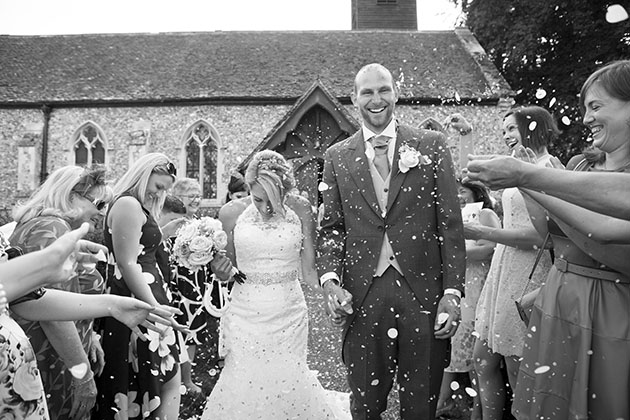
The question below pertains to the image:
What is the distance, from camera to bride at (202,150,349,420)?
403 centimetres

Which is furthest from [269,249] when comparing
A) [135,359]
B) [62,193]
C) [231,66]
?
[231,66]

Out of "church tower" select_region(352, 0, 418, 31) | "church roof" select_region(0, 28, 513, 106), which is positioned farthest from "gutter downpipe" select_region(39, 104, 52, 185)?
"church tower" select_region(352, 0, 418, 31)

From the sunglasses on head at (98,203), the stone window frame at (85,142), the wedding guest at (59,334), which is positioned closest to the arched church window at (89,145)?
the stone window frame at (85,142)

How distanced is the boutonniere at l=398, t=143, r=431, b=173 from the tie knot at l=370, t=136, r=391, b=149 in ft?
0.52

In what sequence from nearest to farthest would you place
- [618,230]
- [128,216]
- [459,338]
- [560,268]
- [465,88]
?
1. [618,230]
2. [560,268]
3. [128,216]
4. [459,338]
5. [465,88]

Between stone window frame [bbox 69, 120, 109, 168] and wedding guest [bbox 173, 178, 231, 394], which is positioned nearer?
wedding guest [bbox 173, 178, 231, 394]

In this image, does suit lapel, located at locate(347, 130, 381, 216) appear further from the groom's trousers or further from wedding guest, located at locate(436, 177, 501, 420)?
wedding guest, located at locate(436, 177, 501, 420)

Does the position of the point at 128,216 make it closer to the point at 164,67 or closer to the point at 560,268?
the point at 560,268

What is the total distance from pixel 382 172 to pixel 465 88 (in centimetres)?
1904

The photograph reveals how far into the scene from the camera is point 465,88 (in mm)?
21219

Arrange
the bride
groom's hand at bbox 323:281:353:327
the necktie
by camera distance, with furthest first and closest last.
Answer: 1. the bride
2. the necktie
3. groom's hand at bbox 323:281:353:327

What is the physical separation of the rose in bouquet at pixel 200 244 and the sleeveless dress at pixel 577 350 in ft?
7.87

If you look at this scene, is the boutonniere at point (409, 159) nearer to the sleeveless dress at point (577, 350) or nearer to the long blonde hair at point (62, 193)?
the sleeveless dress at point (577, 350)

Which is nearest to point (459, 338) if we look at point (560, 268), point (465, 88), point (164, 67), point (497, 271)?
point (497, 271)
